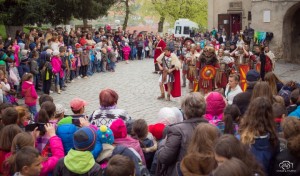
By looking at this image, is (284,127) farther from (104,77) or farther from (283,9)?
(283,9)

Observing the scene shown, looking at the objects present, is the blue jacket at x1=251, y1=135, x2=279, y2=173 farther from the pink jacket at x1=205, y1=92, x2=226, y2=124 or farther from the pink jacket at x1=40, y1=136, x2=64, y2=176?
the pink jacket at x1=40, y1=136, x2=64, y2=176

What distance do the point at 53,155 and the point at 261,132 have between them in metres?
2.43

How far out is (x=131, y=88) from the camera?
57.8 feet

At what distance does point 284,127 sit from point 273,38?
2332 centimetres

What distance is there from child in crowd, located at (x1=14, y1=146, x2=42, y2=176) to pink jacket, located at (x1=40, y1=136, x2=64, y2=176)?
563mm

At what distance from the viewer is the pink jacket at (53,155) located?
16.7ft

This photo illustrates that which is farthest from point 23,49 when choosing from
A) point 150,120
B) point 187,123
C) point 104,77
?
point 187,123

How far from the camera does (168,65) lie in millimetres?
14312

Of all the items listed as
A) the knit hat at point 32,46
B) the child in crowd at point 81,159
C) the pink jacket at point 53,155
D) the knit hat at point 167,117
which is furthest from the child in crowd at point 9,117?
the knit hat at point 32,46

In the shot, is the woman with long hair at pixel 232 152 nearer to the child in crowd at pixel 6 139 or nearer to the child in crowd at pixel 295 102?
the child in crowd at pixel 6 139

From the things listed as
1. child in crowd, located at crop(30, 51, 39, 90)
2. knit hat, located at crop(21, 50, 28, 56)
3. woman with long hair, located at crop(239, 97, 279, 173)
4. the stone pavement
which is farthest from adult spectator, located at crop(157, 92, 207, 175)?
knit hat, located at crop(21, 50, 28, 56)

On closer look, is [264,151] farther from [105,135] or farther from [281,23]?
[281,23]

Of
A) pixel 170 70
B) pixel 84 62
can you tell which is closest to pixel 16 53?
pixel 84 62

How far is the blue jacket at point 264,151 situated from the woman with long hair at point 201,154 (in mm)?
590
